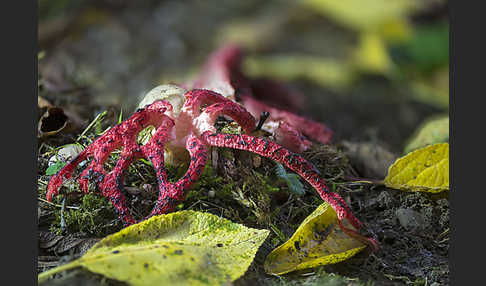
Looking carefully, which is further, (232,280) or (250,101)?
(250,101)

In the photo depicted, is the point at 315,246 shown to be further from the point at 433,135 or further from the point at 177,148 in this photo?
the point at 433,135

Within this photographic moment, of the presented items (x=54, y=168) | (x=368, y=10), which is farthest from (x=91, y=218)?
(x=368, y=10)

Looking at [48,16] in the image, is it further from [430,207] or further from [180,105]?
[430,207]

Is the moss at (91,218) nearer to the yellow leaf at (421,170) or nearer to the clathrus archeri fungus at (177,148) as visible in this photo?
the clathrus archeri fungus at (177,148)

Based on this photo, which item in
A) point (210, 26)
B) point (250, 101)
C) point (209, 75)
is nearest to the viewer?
point (250, 101)

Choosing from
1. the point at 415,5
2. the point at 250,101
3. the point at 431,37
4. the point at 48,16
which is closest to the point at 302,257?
the point at 250,101

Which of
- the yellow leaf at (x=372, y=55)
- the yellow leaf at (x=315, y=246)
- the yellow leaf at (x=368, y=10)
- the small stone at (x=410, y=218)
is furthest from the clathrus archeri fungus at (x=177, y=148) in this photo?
the yellow leaf at (x=368, y=10)
